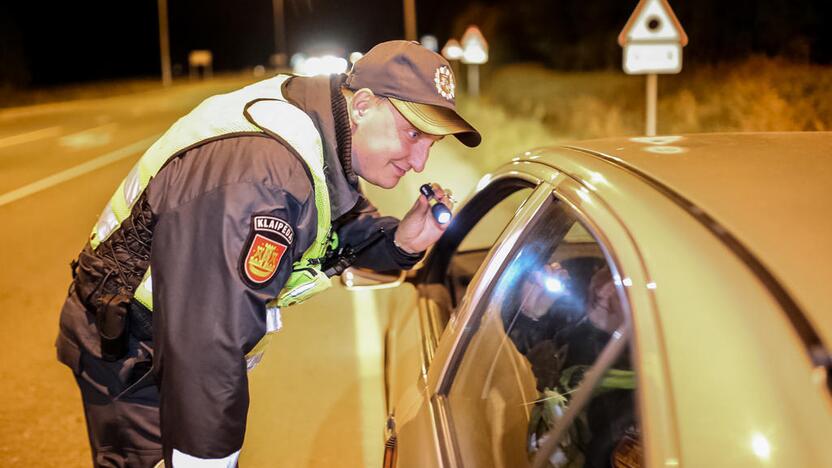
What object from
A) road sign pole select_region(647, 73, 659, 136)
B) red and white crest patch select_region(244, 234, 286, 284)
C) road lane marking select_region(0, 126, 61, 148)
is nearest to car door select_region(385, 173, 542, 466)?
red and white crest patch select_region(244, 234, 286, 284)

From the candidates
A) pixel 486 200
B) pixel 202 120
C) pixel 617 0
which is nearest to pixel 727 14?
pixel 617 0

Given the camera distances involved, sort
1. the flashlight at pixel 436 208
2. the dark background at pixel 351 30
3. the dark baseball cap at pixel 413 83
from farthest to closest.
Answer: the dark background at pixel 351 30
the flashlight at pixel 436 208
the dark baseball cap at pixel 413 83

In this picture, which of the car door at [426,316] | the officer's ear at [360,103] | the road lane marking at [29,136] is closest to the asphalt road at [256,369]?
the car door at [426,316]

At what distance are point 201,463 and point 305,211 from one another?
0.54 m

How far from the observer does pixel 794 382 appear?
974 mm

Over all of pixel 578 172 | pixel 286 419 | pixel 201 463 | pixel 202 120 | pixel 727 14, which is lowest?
pixel 286 419

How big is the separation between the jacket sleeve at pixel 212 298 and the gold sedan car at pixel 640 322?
1.46 ft

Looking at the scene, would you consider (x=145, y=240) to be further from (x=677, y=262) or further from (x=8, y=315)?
(x=8, y=315)

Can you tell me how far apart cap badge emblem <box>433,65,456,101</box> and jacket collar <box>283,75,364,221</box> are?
0.23m

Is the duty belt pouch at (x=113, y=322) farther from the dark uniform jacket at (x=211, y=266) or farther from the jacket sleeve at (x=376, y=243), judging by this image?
the jacket sleeve at (x=376, y=243)

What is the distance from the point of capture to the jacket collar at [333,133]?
1999 mm

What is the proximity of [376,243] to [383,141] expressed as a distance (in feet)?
2.23

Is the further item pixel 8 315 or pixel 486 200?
pixel 8 315

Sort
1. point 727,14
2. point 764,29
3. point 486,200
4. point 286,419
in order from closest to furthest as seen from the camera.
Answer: point 486,200, point 286,419, point 764,29, point 727,14
